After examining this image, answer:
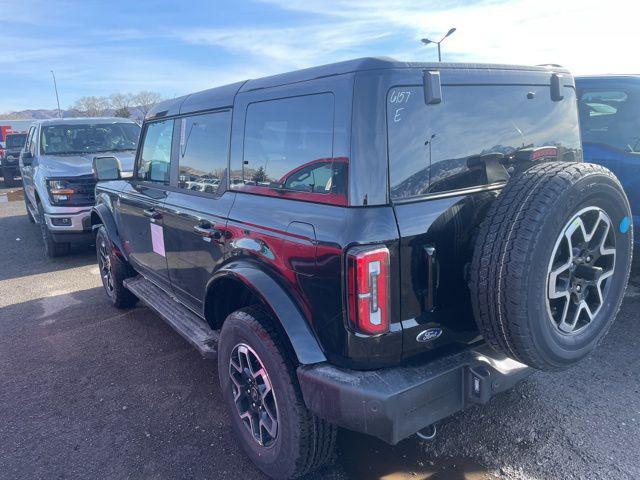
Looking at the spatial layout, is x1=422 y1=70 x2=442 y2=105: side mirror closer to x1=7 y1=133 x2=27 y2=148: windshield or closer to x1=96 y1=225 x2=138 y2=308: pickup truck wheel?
x1=96 y1=225 x2=138 y2=308: pickup truck wheel

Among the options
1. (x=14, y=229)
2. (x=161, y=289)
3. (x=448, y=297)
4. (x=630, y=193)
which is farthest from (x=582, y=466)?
(x=14, y=229)

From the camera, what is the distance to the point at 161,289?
13.6 feet

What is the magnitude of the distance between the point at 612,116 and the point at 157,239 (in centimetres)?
432

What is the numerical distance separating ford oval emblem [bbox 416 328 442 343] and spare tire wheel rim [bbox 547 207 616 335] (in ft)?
1.56

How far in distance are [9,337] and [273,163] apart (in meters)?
3.60

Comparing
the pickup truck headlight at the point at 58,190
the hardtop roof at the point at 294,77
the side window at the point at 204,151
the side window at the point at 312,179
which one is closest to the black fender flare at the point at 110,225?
the hardtop roof at the point at 294,77

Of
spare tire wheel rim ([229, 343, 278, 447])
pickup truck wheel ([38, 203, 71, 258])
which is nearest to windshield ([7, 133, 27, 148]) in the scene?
pickup truck wheel ([38, 203, 71, 258])

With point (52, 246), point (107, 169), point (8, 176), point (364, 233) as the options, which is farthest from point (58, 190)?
point (8, 176)

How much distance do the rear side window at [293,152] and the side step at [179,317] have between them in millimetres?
1019

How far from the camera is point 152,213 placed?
3.76 metres

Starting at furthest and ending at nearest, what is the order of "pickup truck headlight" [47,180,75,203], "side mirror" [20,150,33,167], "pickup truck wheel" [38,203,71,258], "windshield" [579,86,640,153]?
"side mirror" [20,150,33,167] → "pickup truck wheel" [38,203,71,258] → "pickup truck headlight" [47,180,75,203] → "windshield" [579,86,640,153]

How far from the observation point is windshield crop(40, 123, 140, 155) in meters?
8.04

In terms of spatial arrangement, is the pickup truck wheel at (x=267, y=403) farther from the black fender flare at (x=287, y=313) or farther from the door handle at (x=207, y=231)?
the door handle at (x=207, y=231)

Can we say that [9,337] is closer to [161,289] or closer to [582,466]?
[161,289]
